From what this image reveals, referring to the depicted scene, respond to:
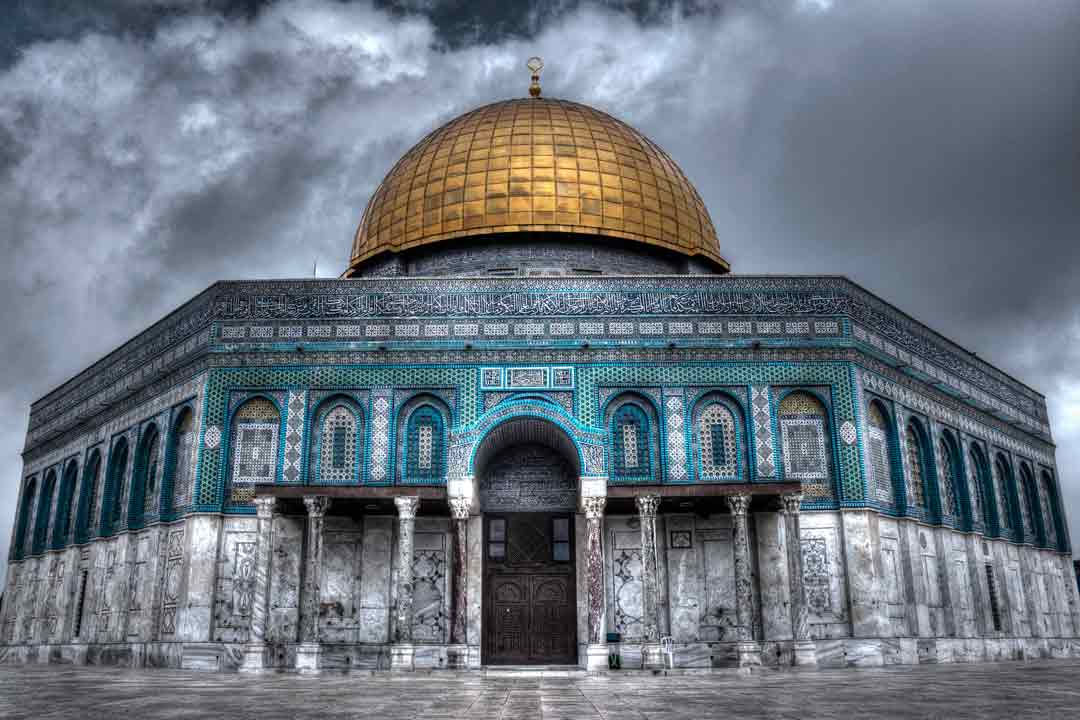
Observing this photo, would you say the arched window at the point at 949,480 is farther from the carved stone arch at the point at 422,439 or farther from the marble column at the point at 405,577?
the marble column at the point at 405,577

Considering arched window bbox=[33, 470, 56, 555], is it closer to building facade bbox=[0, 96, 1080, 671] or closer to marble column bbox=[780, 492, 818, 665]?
building facade bbox=[0, 96, 1080, 671]

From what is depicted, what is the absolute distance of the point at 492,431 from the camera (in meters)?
17.9

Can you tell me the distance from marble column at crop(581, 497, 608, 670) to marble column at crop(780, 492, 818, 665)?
11.2 feet

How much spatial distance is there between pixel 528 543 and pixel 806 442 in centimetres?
599

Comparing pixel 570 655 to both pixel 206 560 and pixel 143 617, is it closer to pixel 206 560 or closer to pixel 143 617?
pixel 206 560

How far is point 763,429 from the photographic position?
1919 centimetres

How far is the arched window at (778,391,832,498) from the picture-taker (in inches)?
743

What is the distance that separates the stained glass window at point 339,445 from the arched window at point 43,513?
11.6 m

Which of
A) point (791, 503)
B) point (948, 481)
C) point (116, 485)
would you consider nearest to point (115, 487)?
point (116, 485)

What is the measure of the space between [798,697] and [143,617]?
→ 604 inches

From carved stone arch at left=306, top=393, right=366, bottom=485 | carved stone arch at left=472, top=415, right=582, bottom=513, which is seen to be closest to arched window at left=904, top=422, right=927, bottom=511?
carved stone arch at left=472, top=415, right=582, bottom=513

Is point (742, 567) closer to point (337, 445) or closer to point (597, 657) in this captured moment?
point (597, 657)

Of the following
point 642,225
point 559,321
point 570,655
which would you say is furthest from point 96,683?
point 642,225

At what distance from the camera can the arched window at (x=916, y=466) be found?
21.0 meters
